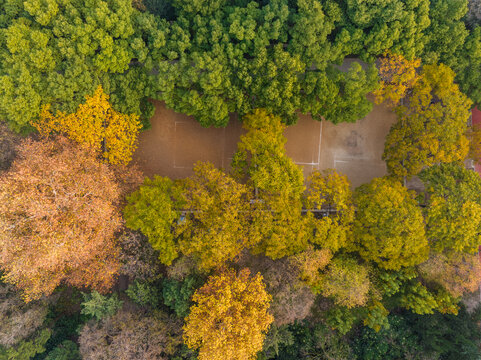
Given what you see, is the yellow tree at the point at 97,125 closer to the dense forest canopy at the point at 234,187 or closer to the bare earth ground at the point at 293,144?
the dense forest canopy at the point at 234,187

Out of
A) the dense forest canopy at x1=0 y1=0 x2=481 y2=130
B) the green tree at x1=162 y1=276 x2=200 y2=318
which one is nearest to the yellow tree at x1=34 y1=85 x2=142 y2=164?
the dense forest canopy at x1=0 y1=0 x2=481 y2=130

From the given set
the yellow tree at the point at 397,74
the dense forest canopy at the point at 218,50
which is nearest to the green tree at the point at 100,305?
the dense forest canopy at the point at 218,50

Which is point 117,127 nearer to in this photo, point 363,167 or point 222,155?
point 222,155

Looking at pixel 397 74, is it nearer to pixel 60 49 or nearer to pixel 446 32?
pixel 446 32

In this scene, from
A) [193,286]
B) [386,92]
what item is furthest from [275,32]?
[193,286]

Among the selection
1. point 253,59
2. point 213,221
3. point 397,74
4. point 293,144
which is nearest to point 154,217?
point 213,221
